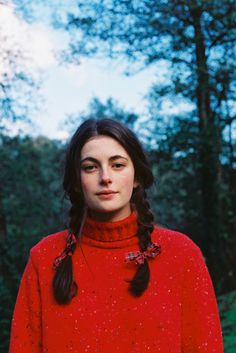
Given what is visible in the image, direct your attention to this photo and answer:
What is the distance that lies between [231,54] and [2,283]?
570 centimetres

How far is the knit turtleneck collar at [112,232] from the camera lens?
2104mm

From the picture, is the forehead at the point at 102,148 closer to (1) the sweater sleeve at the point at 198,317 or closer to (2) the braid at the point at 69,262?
(2) the braid at the point at 69,262

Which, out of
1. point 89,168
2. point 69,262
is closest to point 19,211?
point 69,262

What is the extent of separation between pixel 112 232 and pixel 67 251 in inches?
A: 7.9

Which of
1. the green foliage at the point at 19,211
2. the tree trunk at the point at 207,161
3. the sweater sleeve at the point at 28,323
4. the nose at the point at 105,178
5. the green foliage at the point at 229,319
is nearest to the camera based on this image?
the nose at the point at 105,178

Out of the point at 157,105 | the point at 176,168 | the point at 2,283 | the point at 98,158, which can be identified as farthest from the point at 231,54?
the point at 98,158

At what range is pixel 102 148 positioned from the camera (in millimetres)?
2035

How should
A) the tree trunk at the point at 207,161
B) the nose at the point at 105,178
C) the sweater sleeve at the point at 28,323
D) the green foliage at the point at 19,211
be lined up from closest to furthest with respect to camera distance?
the nose at the point at 105,178 < the sweater sleeve at the point at 28,323 < the tree trunk at the point at 207,161 < the green foliage at the point at 19,211

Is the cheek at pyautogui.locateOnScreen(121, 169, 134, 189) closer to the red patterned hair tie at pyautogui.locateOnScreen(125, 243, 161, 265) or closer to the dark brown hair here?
the dark brown hair

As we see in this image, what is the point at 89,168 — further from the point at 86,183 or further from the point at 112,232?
the point at 112,232

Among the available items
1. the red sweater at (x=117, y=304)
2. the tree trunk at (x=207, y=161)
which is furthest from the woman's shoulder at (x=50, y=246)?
the tree trunk at (x=207, y=161)

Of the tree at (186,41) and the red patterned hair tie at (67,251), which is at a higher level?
the tree at (186,41)

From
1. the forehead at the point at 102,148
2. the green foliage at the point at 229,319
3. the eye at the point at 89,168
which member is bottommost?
the green foliage at the point at 229,319

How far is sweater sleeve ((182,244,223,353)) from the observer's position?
6.64ft
